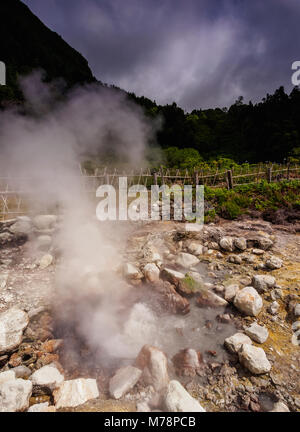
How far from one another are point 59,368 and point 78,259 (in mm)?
2515

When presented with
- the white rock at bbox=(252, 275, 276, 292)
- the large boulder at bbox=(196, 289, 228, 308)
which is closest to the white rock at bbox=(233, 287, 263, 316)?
the large boulder at bbox=(196, 289, 228, 308)

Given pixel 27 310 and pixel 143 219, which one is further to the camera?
pixel 143 219

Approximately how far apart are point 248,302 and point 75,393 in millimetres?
2808

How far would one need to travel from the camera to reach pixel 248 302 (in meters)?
3.36

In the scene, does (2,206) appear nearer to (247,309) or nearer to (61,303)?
(61,303)

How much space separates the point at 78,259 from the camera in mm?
4926

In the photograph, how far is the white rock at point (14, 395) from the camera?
6.93 feet

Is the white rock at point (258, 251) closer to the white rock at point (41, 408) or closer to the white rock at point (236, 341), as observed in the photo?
the white rock at point (236, 341)

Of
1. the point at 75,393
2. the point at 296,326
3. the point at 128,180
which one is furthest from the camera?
the point at 128,180

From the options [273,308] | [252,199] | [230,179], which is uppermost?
[230,179]

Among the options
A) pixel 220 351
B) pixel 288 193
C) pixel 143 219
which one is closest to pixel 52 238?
pixel 143 219

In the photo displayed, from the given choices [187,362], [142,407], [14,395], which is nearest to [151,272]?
[187,362]

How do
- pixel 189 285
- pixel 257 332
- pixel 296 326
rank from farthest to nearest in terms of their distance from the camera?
pixel 189 285
pixel 296 326
pixel 257 332

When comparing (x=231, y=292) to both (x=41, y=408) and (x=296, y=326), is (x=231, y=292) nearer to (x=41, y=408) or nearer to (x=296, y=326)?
(x=296, y=326)
